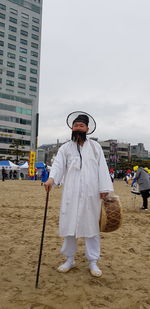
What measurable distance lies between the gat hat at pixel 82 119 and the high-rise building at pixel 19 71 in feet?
208

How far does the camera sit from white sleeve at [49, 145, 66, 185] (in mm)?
3336

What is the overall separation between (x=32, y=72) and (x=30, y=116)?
1813 centimetres

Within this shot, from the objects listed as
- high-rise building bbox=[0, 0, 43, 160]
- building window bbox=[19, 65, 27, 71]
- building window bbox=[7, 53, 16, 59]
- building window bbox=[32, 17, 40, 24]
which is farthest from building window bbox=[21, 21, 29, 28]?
building window bbox=[19, 65, 27, 71]

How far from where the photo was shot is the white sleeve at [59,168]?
10.9ft

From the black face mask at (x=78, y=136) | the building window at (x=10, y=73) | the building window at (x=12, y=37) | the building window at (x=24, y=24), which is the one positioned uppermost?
the building window at (x=24, y=24)

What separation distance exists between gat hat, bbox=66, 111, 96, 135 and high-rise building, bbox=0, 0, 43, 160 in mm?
63344

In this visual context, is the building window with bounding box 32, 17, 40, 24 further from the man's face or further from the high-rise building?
the man's face

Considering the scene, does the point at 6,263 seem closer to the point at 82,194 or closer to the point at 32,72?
the point at 82,194

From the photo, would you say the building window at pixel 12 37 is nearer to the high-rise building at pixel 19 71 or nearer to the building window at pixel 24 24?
the high-rise building at pixel 19 71

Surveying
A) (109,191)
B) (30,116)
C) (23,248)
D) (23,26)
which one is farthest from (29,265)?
(23,26)

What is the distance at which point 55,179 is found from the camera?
10.9 feet

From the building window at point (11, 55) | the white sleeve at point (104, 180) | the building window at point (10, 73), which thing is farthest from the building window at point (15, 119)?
the white sleeve at point (104, 180)

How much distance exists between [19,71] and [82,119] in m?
80.3

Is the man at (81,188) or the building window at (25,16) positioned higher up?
the building window at (25,16)
